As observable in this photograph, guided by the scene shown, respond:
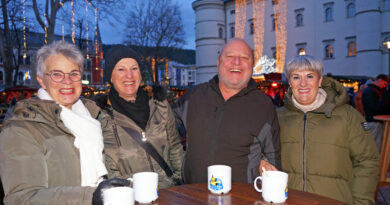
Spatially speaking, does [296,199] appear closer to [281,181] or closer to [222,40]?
[281,181]

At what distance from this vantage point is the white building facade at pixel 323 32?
25609 mm

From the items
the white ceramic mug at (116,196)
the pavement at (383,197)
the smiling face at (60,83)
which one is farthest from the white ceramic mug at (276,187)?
the pavement at (383,197)

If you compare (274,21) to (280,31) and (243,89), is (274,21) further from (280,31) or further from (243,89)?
(243,89)

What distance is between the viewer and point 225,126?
2.73 metres

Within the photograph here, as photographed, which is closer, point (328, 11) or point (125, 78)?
point (125, 78)

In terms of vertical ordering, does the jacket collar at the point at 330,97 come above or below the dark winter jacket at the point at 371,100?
above

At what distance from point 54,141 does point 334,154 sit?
2.36 metres

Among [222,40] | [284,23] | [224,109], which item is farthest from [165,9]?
[224,109]

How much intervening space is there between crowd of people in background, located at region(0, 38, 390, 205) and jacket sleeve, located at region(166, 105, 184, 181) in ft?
0.03

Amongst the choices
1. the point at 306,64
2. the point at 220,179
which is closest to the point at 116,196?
the point at 220,179

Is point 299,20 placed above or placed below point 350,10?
below

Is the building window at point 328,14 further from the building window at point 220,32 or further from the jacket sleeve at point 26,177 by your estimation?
the jacket sleeve at point 26,177

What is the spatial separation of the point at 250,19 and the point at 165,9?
1144 centimetres

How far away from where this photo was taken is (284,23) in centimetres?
3159
